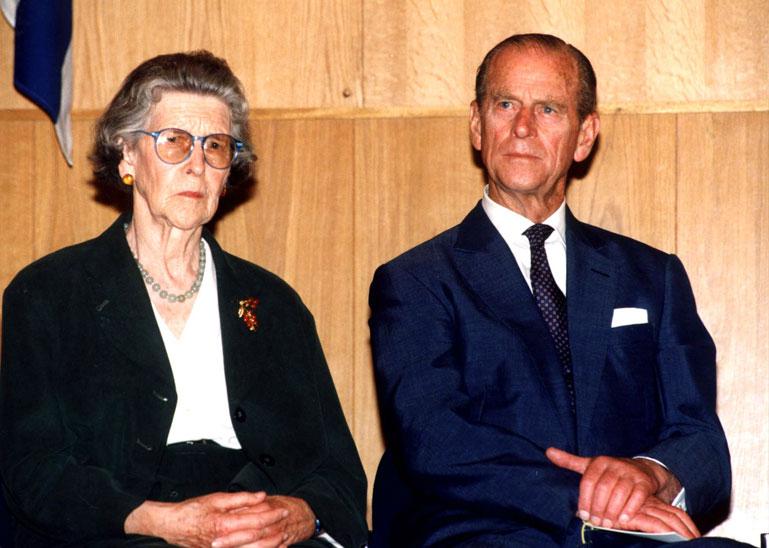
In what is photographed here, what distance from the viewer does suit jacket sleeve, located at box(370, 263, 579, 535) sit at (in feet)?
9.85

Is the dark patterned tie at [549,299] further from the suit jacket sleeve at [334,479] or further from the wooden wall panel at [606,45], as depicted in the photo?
the wooden wall panel at [606,45]

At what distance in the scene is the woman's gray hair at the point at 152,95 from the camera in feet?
11.3

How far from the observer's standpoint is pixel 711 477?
3285 millimetres

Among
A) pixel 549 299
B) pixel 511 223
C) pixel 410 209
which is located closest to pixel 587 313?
pixel 549 299

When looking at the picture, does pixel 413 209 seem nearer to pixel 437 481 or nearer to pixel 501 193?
pixel 501 193

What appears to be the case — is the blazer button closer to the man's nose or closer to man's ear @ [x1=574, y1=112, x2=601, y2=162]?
the man's nose

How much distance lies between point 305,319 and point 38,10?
1.56m

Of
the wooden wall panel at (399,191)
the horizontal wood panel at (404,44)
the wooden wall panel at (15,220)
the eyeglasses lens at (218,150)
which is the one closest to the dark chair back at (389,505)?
the wooden wall panel at (399,191)

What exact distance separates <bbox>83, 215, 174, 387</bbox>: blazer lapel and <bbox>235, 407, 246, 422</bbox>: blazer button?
0.21 metres

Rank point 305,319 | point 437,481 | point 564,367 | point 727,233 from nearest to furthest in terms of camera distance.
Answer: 1. point 437,481
2. point 564,367
3. point 305,319
4. point 727,233

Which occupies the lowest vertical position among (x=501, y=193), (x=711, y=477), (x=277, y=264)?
(x=711, y=477)

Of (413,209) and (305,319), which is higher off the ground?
(413,209)

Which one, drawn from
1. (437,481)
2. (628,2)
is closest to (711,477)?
(437,481)

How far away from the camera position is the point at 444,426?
3.12 metres
